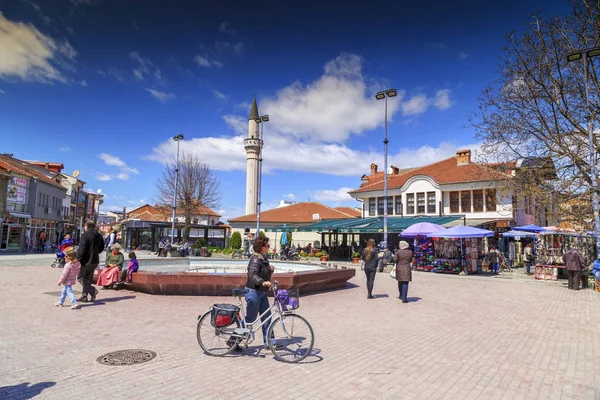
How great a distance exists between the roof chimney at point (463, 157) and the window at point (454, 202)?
14.5ft

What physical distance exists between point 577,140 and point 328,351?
15235 mm

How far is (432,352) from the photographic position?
601cm

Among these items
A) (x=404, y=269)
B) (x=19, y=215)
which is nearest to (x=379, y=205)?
(x=404, y=269)

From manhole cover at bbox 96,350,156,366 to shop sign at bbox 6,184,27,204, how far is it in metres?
36.0

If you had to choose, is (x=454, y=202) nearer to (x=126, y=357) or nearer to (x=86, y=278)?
(x=86, y=278)

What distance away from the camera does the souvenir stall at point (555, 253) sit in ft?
60.4

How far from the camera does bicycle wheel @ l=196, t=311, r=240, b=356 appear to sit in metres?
5.53

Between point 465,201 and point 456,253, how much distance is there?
10.4 meters

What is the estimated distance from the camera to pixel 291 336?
5496 millimetres

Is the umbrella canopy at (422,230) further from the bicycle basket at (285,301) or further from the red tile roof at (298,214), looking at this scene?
the red tile roof at (298,214)

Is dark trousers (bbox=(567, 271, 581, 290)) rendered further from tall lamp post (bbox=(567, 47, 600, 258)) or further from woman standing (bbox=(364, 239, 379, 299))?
woman standing (bbox=(364, 239, 379, 299))

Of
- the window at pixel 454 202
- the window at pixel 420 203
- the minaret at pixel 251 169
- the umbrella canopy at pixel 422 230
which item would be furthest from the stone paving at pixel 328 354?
the minaret at pixel 251 169

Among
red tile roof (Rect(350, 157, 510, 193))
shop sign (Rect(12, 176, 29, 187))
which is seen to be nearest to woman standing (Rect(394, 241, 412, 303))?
red tile roof (Rect(350, 157, 510, 193))

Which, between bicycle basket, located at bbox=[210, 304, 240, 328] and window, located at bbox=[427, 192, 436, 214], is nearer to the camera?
bicycle basket, located at bbox=[210, 304, 240, 328]
